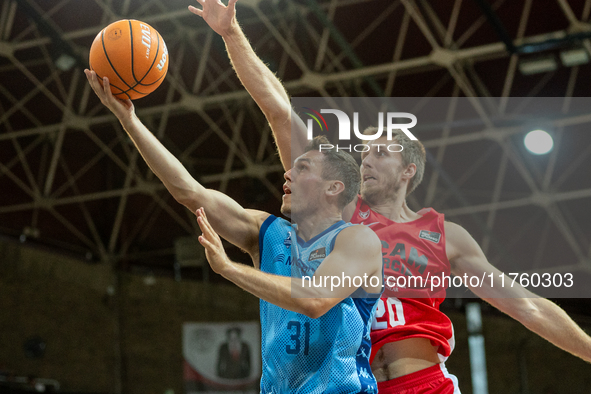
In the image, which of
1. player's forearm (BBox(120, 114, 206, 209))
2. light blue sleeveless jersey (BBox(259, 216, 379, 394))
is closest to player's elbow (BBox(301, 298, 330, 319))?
light blue sleeveless jersey (BBox(259, 216, 379, 394))

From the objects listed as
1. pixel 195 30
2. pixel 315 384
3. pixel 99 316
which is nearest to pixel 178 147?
pixel 195 30

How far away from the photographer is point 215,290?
53.8 ft

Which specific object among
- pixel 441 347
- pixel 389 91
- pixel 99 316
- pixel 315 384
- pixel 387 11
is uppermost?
pixel 387 11

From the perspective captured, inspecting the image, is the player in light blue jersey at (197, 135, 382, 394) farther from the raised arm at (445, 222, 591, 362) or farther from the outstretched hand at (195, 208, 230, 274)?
the raised arm at (445, 222, 591, 362)

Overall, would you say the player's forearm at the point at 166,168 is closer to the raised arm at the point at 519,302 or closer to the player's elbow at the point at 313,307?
the player's elbow at the point at 313,307

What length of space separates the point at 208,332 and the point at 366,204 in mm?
9567

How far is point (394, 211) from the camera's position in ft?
12.1

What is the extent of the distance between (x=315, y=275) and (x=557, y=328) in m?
1.56

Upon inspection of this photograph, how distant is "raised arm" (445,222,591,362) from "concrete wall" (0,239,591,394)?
12.3m

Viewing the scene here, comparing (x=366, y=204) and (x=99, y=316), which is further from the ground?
(x=99, y=316)

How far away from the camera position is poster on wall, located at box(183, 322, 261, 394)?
1245cm

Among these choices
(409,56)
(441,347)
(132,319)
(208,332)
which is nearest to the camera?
(441,347)

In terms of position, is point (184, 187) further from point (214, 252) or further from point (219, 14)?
point (219, 14)

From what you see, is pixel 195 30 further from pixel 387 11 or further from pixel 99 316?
pixel 99 316
